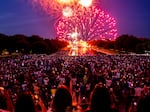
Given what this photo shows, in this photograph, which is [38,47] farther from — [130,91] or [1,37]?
[130,91]

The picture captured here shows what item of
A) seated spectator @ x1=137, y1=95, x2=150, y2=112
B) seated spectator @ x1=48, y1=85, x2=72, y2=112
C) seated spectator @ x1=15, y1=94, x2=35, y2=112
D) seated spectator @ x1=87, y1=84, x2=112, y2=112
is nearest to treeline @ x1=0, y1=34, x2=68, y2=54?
seated spectator @ x1=48, y1=85, x2=72, y2=112

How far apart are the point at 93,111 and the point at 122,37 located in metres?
182

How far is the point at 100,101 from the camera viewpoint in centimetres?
701

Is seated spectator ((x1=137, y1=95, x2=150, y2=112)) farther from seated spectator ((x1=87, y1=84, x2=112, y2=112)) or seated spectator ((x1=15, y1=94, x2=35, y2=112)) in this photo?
seated spectator ((x1=15, y1=94, x2=35, y2=112))

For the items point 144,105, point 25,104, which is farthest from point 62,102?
point 144,105

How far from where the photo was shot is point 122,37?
188 m

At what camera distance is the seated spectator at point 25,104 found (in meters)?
6.74

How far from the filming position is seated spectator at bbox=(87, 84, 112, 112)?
273 inches

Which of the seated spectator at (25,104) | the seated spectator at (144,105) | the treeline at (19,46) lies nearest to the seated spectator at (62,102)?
the seated spectator at (25,104)

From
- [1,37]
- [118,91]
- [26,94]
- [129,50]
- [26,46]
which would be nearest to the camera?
[26,94]

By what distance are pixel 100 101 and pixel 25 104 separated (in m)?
1.04

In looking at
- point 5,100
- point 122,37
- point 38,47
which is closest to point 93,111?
point 5,100

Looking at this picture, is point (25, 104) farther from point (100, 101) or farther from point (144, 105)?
point (144, 105)

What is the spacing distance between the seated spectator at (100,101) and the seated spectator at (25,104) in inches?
33.4
